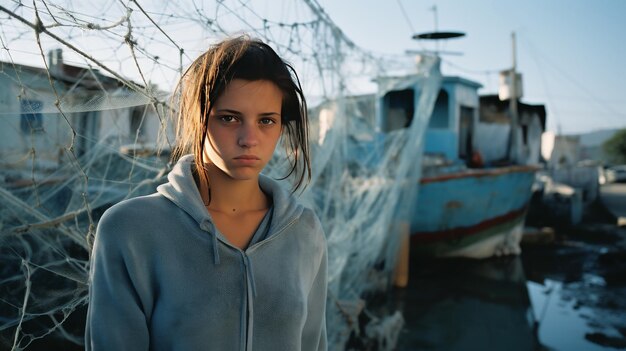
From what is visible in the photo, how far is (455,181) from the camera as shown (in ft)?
25.6

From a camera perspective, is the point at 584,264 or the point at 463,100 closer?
the point at 584,264

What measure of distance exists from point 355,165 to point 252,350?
4.47 m

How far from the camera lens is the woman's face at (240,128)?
1.03 metres

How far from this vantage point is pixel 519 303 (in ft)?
22.1

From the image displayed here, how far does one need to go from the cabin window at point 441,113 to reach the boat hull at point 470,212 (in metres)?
1.83

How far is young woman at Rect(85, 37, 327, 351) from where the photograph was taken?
3.03ft

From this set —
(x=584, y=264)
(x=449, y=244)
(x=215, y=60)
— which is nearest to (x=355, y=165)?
(x=449, y=244)

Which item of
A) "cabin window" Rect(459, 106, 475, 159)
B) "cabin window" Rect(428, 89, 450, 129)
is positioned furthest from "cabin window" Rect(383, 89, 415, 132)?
"cabin window" Rect(459, 106, 475, 159)

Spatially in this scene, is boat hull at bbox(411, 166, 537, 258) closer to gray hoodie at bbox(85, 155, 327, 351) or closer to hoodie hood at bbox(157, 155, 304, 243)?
hoodie hood at bbox(157, 155, 304, 243)

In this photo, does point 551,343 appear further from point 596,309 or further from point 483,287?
point 483,287

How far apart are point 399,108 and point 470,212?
9.82 feet

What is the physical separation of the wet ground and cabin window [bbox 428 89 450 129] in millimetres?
3089

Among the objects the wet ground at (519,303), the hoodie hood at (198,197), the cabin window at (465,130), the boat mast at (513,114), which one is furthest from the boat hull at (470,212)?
the hoodie hood at (198,197)

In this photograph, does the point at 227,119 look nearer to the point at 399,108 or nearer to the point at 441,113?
the point at 399,108
